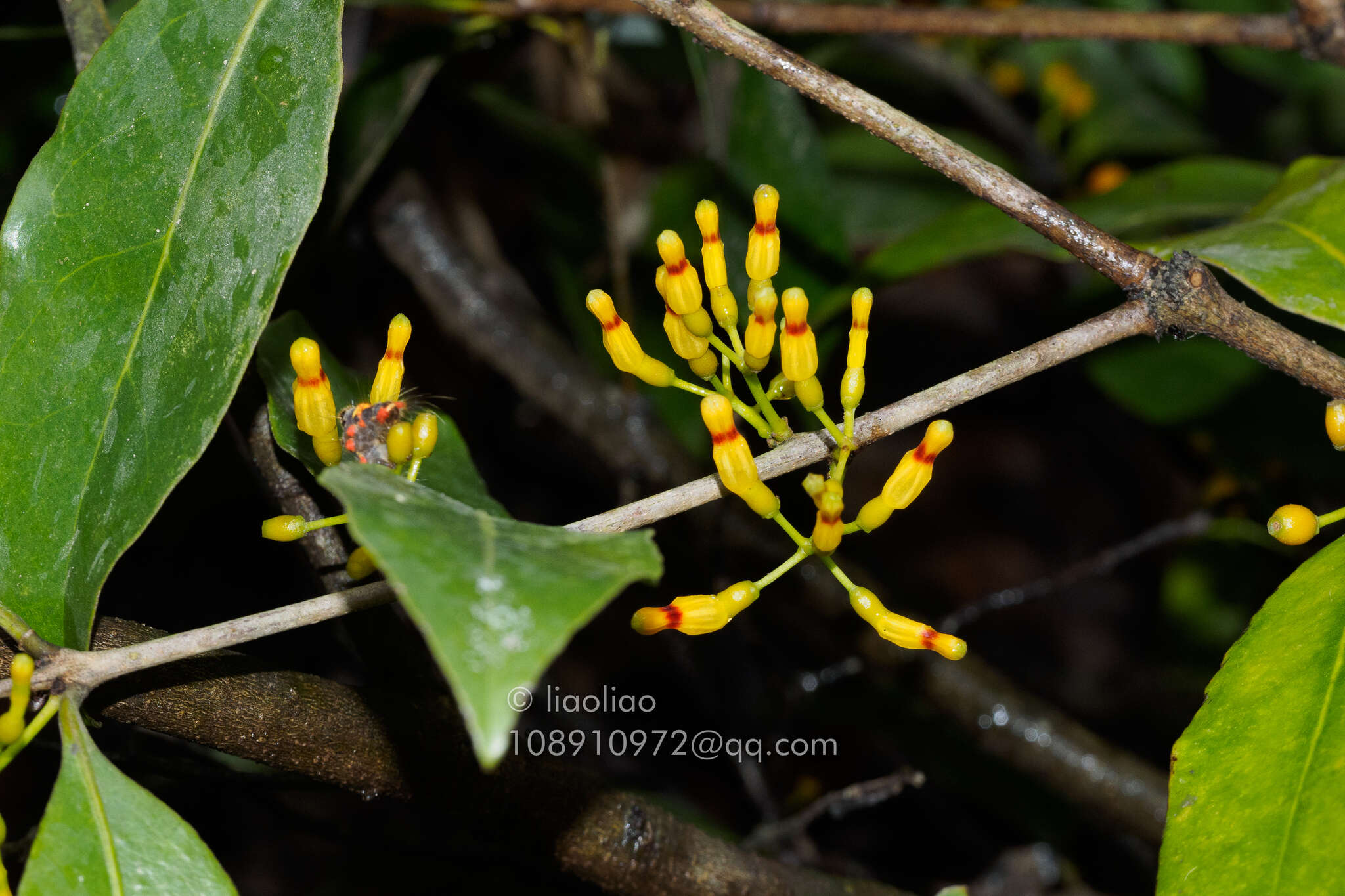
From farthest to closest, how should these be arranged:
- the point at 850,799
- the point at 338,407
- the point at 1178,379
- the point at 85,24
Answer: the point at 1178,379, the point at 850,799, the point at 85,24, the point at 338,407

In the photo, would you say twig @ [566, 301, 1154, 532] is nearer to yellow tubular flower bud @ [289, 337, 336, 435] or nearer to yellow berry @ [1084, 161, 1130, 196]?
yellow tubular flower bud @ [289, 337, 336, 435]

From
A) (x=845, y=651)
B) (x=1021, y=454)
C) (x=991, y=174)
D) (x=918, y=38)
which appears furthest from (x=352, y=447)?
(x=1021, y=454)

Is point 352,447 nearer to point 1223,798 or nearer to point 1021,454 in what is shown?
point 1223,798

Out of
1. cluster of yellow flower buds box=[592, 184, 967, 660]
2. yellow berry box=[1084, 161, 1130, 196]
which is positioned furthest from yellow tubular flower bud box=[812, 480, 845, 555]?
yellow berry box=[1084, 161, 1130, 196]

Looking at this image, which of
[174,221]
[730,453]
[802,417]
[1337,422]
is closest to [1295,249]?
[1337,422]

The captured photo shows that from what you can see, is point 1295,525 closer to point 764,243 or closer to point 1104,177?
point 764,243

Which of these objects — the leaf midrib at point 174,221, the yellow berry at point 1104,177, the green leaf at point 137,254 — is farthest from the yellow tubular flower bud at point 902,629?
the yellow berry at point 1104,177
